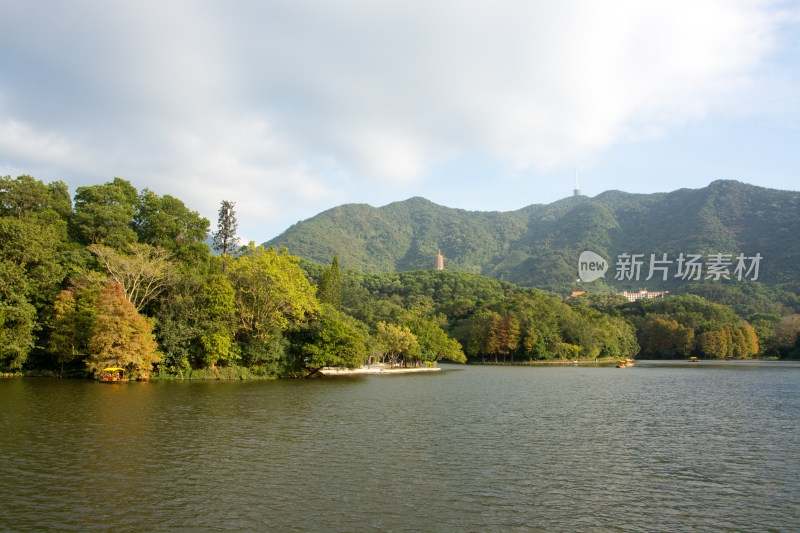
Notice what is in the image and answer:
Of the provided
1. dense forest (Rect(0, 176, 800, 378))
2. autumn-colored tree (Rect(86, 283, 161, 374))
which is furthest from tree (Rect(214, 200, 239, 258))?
autumn-colored tree (Rect(86, 283, 161, 374))

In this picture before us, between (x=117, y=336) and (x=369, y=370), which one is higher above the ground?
(x=117, y=336)

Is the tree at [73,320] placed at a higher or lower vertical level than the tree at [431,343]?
higher

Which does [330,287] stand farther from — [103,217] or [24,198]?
[24,198]

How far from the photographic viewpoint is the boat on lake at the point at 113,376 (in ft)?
139

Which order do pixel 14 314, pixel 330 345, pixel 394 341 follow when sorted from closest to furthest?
pixel 14 314, pixel 330 345, pixel 394 341

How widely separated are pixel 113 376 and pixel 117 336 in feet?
14.6

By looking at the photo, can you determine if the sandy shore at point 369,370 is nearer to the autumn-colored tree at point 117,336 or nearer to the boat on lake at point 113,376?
the autumn-colored tree at point 117,336

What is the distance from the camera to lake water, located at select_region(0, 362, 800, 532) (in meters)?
12.3

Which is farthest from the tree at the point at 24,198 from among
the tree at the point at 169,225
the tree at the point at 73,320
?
the tree at the point at 73,320

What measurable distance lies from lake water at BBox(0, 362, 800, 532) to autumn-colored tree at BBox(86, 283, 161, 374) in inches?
320

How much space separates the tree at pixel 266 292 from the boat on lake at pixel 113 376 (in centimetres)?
1104

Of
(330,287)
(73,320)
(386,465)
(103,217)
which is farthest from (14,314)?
(330,287)

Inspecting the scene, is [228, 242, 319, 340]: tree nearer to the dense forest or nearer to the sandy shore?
the dense forest

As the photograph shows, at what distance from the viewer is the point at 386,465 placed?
17.2 meters
